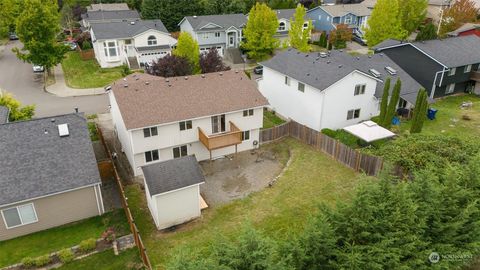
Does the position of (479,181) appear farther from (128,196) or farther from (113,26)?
(113,26)

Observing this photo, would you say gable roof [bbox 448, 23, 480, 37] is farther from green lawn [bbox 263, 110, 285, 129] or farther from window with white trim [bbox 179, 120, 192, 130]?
window with white trim [bbox 179, 120, 192, 130]

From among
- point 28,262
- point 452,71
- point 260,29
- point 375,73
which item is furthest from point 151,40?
point 28,262

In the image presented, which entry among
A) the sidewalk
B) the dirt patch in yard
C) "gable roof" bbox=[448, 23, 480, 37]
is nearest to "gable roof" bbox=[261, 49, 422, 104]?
the dirt patch in yard

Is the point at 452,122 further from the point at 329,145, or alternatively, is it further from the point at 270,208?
the point at 270,208

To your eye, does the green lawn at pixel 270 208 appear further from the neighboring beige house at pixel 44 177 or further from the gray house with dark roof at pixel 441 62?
the gray house with dark roof at pixel 441 62

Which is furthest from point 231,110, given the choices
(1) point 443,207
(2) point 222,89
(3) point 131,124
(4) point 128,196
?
(1) point 443,207

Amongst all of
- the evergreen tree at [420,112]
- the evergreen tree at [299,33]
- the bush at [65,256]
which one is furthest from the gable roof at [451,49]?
the bush at [65,256]
